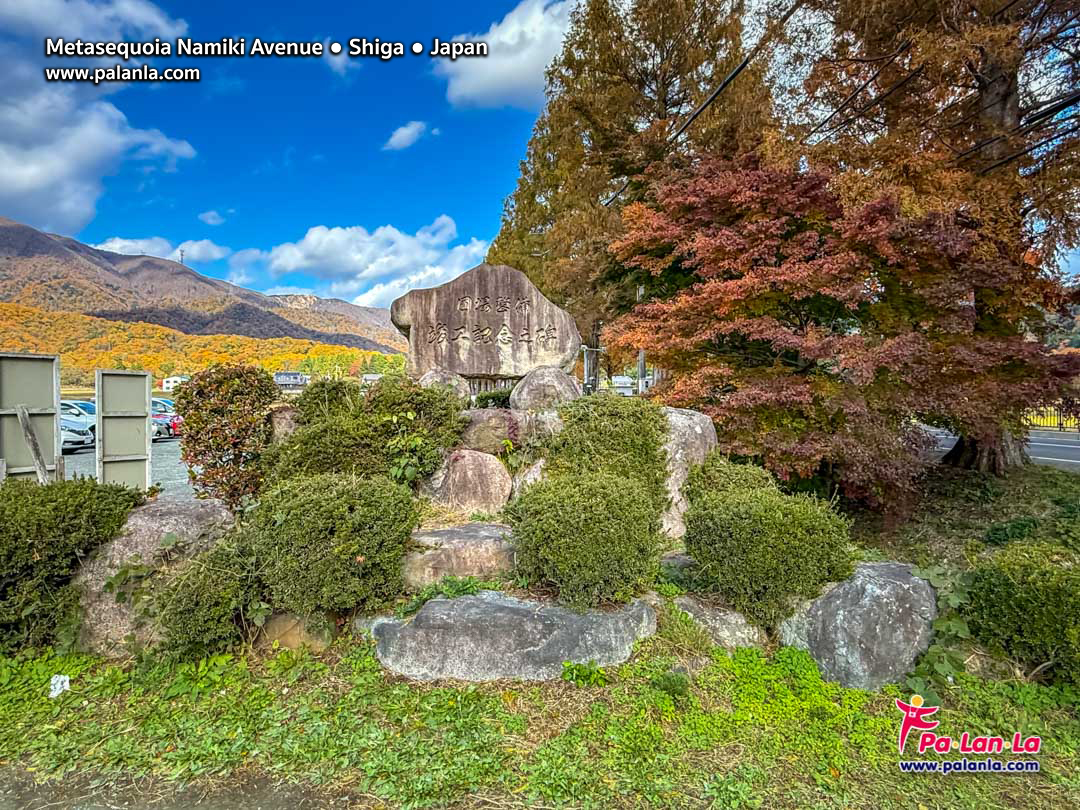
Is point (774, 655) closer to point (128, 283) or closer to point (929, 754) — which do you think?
point (929, 754)

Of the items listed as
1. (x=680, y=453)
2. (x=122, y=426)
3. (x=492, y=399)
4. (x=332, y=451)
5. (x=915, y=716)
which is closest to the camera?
(x=915, y=716)

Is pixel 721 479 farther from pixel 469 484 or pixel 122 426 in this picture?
pixel 122 426

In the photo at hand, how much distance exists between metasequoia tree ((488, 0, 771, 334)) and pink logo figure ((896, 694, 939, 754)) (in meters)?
5.92

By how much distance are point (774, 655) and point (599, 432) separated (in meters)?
2.07

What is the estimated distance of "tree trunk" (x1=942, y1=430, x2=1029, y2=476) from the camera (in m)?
7.01

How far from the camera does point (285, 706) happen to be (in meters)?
2.63

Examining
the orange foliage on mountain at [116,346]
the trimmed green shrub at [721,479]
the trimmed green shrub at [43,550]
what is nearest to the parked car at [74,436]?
the orange foliage on mountain at [116,346]

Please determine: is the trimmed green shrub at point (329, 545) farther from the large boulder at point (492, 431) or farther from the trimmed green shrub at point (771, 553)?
the trimmed green shrub at point (771, 553)

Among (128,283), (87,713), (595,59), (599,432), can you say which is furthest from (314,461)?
(128,283)

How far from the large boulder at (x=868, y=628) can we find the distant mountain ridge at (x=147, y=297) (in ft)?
88.5

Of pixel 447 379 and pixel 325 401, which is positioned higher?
pixel 447 379

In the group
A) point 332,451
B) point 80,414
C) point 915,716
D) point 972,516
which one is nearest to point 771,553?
point 915,716

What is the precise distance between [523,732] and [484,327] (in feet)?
15.5

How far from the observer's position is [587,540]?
2947mm
